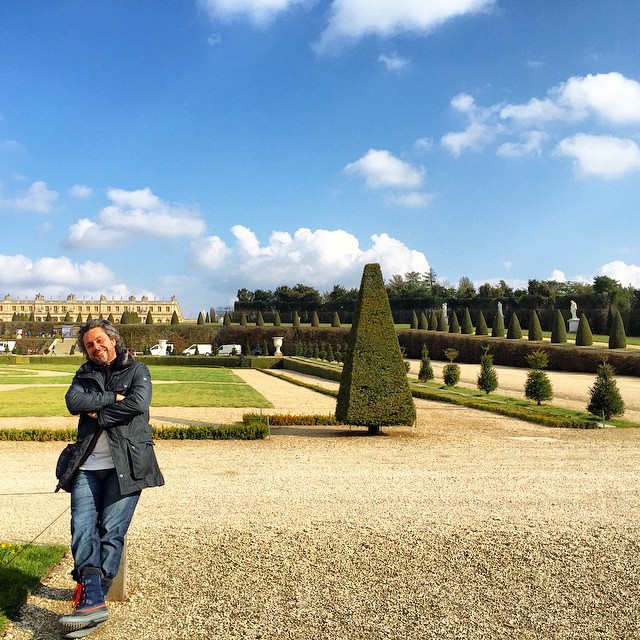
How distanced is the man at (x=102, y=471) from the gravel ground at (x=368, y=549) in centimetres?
32

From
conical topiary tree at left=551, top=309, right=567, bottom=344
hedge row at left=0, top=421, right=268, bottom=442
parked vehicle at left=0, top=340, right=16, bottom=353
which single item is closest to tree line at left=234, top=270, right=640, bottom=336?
conical topiary tree at left=551, top=309, right=567, bottom=344

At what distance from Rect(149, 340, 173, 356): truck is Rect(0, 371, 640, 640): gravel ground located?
4200 cm

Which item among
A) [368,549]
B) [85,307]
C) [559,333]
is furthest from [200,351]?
[85,307]

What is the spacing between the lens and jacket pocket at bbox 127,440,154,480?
12.9ft

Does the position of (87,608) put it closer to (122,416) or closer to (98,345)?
(122,416)

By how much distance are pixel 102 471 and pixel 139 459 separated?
0.25 meters

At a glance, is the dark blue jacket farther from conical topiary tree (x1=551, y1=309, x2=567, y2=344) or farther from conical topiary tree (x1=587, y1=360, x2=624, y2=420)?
conical topiary tree (x1=551, y1=309, x2=567, y2=344)

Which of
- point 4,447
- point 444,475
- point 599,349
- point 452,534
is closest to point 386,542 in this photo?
point 452,534

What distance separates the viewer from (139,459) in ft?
12.9

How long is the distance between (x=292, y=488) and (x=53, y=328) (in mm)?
64494

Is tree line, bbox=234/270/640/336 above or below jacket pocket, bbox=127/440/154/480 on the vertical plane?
above

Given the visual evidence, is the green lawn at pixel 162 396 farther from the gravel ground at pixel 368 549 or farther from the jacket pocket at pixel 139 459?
the jacket pocket at pixel 139 459

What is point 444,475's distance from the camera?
349 inches

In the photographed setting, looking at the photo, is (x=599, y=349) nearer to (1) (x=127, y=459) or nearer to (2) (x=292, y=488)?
(2) (x=292, y=488)
